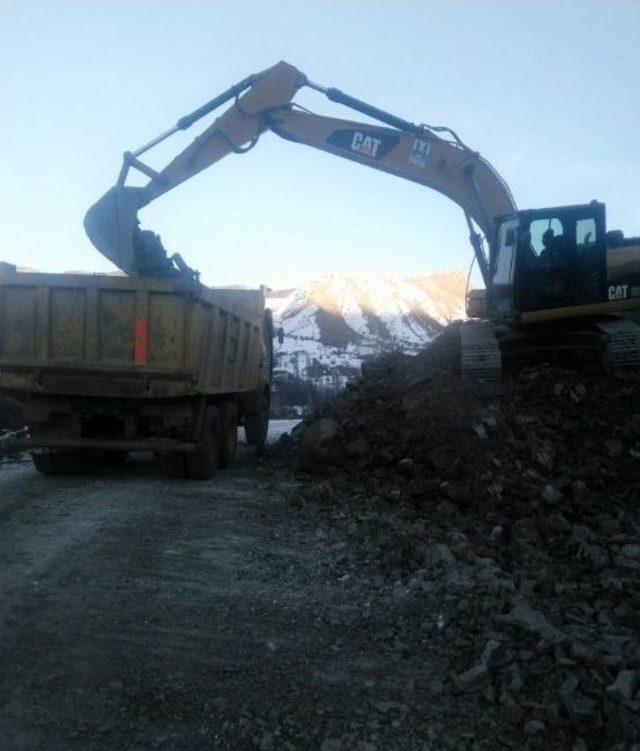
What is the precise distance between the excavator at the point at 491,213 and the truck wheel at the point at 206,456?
2821mm

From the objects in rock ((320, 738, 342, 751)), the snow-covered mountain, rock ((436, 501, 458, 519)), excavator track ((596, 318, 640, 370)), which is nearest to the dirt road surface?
rock ((320, 738, 342, 751))

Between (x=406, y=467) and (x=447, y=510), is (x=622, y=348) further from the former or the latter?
(x=447, y=510)

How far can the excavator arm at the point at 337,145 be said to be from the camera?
1105 cm

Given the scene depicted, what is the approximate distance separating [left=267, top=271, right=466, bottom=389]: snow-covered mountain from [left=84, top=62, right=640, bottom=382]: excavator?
1938cm

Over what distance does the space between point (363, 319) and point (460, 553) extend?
43.5 m

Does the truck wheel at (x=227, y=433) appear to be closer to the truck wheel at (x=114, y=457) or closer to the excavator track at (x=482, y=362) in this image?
the truck wheel at (x=114, y=457)

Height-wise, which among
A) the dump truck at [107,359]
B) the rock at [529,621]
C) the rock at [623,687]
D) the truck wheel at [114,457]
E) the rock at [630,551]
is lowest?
the rock at [623,687]

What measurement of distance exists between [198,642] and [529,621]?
1749mm

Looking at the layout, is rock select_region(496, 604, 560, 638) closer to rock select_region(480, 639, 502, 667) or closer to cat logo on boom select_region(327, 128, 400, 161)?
rock select_region(480, 639, 502, 667)

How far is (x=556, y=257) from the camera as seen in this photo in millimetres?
10984

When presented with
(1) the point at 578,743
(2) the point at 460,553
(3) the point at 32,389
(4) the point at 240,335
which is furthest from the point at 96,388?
(1) the point at 578,743

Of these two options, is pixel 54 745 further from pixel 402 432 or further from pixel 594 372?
pixel 594 372

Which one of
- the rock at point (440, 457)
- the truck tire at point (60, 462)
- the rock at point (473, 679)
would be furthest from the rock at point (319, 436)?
the rock at point (473, 679)

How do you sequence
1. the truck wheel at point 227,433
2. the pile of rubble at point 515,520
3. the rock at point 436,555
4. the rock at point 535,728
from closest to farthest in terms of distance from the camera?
the rock at point 535,728
the pile of rubble at point 515,520
the rock at point 436,555
the truck wheel at point 227,433
